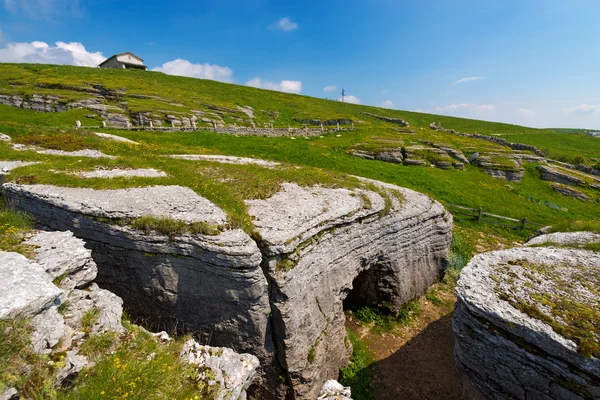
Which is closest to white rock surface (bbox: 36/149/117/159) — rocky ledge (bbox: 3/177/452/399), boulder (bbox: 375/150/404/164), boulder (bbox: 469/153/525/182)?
rocky ledge (bbox: 3/177/452/399)

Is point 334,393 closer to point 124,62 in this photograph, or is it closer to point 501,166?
point 501,166

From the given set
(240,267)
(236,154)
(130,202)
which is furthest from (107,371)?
(236,154)

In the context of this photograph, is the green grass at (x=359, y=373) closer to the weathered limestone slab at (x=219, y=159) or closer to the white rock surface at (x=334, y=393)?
the white rock surface at (x=334, y=393)

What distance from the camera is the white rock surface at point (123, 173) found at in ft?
46.8

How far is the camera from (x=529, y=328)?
735 centimetres

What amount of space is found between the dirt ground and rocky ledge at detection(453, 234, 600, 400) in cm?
393

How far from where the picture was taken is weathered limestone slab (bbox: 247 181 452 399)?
1082cm

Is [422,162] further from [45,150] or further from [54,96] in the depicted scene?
[54,96]

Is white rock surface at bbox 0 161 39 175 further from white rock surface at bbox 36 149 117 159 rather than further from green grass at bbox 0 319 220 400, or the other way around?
green grass at bbox 0 319 220 400

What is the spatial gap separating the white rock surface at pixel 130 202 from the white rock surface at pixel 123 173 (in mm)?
1850

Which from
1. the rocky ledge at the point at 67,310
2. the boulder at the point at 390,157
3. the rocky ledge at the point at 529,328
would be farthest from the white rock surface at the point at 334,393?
the boulder at the point at 390,157

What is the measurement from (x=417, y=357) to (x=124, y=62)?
438 ft

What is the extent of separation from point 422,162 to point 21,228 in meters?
43.1

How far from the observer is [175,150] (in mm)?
23344
